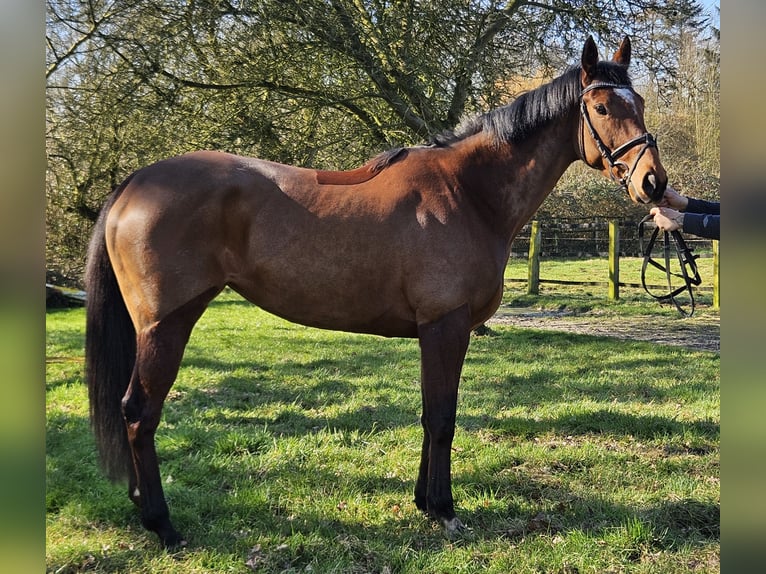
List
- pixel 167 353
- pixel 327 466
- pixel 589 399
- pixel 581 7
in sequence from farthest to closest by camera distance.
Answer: pixel 581 7, pixel 589 399, pixel 327 466, pixel 167 353

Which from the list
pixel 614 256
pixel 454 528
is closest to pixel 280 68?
pixel 454 528

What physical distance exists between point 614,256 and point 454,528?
9574 millimetres

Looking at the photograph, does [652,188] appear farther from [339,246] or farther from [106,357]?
[106,357]

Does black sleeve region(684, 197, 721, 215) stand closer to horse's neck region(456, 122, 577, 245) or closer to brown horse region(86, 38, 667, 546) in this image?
brown horse region(86, 38, 667, 546)

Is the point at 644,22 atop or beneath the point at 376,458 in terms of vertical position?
atop

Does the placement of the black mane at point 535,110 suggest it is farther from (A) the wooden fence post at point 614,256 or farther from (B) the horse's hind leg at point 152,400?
(A) the wooden fence post at point 614,256

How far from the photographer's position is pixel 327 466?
11.9 feet

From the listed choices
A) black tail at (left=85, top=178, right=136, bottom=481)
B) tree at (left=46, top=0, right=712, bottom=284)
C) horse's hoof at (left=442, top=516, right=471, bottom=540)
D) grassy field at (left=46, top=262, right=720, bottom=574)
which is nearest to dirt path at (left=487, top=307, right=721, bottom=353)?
grassy field at (left=46, top=262, right=720, bottom=574)

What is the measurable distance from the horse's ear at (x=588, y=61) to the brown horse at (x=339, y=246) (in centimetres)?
1

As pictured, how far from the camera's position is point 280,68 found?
7125mm

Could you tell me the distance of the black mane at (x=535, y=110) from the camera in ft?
9.41
